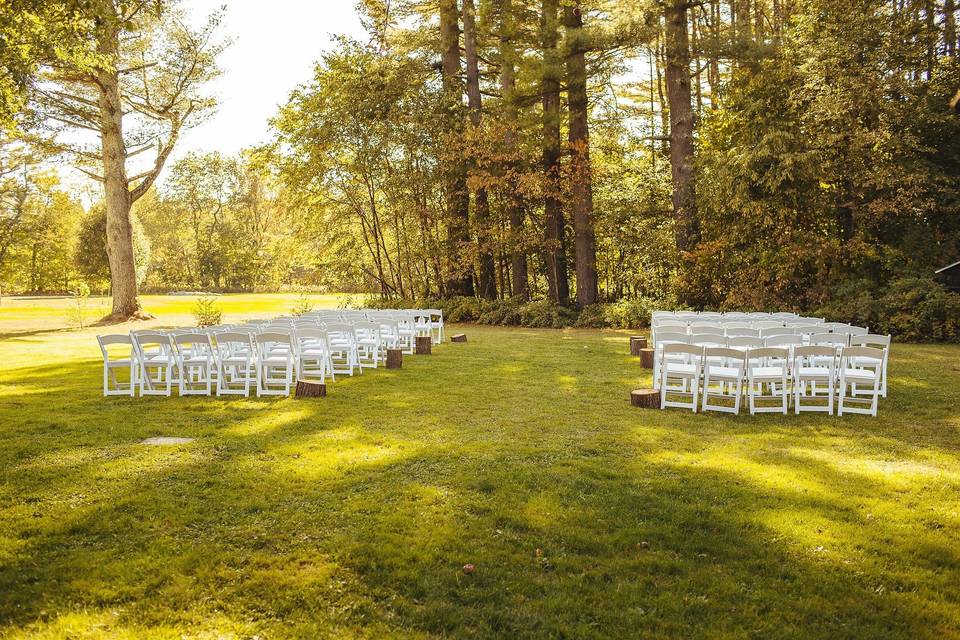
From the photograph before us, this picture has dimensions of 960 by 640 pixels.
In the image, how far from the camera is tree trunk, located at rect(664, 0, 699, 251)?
2044cm

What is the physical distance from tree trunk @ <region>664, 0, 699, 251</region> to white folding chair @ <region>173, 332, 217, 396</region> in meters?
15.4

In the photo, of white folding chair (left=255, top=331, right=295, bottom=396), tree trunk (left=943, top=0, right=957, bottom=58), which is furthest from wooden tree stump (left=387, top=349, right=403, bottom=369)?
tree trunk (left=943, top=0, right=957, bottom=58)

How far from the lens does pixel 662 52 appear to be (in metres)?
21.7

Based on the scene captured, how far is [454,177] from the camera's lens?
25.1 meters

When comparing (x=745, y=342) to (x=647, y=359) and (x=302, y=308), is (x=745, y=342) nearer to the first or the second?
(x=647, y=359)

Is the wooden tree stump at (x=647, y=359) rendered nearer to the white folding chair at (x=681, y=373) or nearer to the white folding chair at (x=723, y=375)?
the white folding chair at (x=723, y=375)

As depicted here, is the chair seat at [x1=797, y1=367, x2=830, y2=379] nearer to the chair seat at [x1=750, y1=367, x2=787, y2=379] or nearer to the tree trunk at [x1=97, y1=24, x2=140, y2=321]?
the chair seat at [x1=750, y1=367, x2=787, y2=379]

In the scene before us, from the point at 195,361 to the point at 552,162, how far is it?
1669 cm

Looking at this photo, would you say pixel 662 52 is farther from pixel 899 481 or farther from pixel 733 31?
pixel 899 481

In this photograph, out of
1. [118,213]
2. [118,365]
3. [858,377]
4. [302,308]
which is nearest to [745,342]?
[858,377]

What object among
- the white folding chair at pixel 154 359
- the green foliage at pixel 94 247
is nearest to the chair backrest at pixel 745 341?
the white folding chair at pixel 154 359

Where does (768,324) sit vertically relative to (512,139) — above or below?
below

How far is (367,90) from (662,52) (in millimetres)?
10454

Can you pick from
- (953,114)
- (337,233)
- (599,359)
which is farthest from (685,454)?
(337,233)
